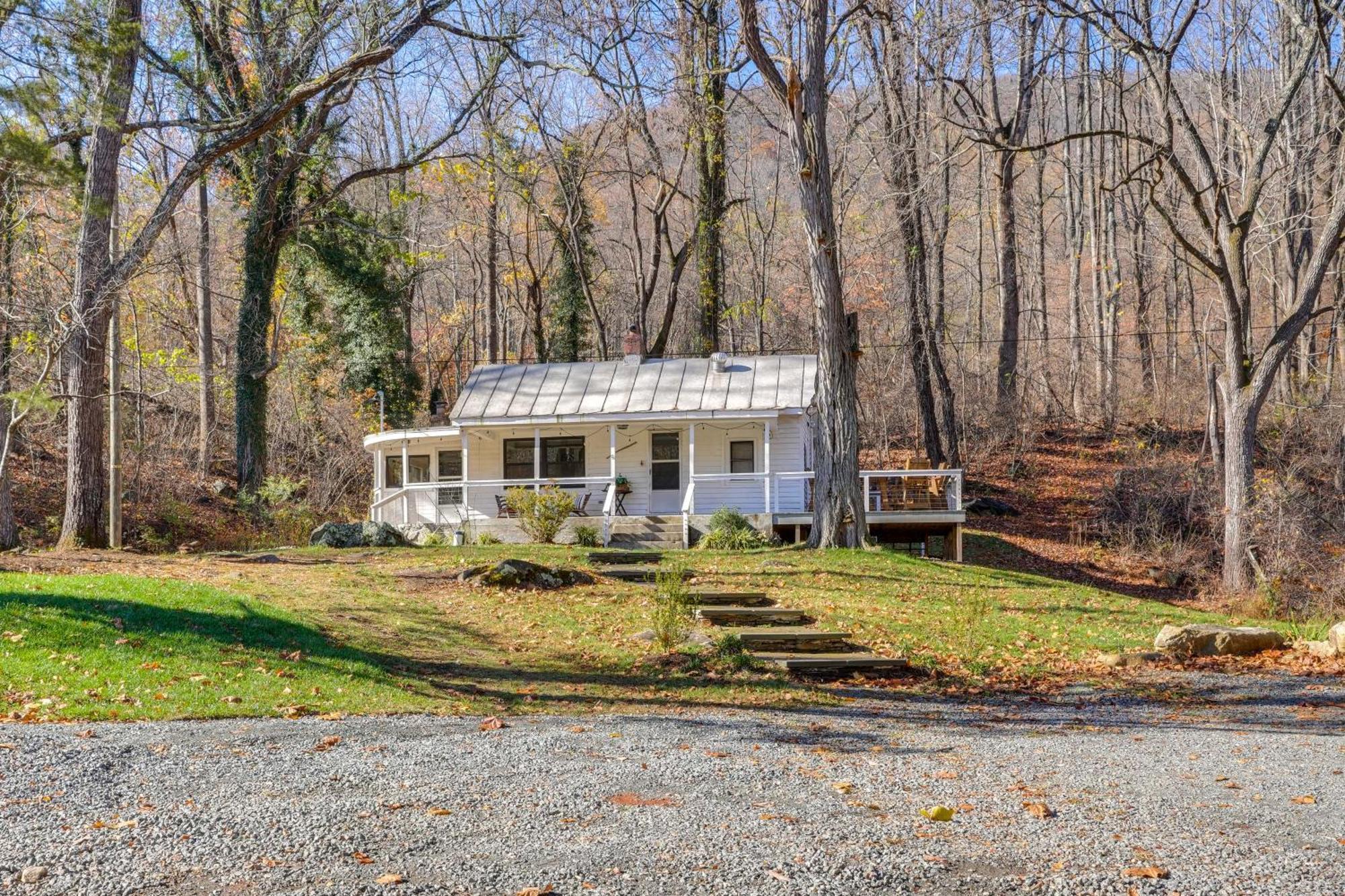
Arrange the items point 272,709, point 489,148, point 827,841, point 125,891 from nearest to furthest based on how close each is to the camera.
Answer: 1. point 125,891
2. point 827,841
3. point 272,709
4. point 489,148

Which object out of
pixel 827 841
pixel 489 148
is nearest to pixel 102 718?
pixel 827 841

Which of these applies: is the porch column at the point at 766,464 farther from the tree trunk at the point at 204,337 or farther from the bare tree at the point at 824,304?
the tree trunk at the point at 204,337

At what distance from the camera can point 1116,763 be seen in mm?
6852

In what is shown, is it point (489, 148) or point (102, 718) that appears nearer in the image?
point (102, 718)

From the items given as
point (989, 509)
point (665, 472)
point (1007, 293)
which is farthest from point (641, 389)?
point (1007, 293)

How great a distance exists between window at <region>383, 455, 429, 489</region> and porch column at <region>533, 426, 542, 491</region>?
9.57 feet

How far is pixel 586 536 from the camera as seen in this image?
19828 mm

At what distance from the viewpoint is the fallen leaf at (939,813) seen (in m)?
5.27

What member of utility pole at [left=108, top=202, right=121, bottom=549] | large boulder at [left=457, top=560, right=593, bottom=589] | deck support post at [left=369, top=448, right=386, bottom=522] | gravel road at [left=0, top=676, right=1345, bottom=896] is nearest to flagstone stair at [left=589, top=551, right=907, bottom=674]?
large boulder at [left=457, top=560, right=593, bottom=589]

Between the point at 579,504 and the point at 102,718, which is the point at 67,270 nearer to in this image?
the point at 579,504

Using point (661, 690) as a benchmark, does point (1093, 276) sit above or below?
above

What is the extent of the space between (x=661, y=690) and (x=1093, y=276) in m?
30.5

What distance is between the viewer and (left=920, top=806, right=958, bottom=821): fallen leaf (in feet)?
17.3

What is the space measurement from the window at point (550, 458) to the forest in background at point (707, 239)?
539cm
